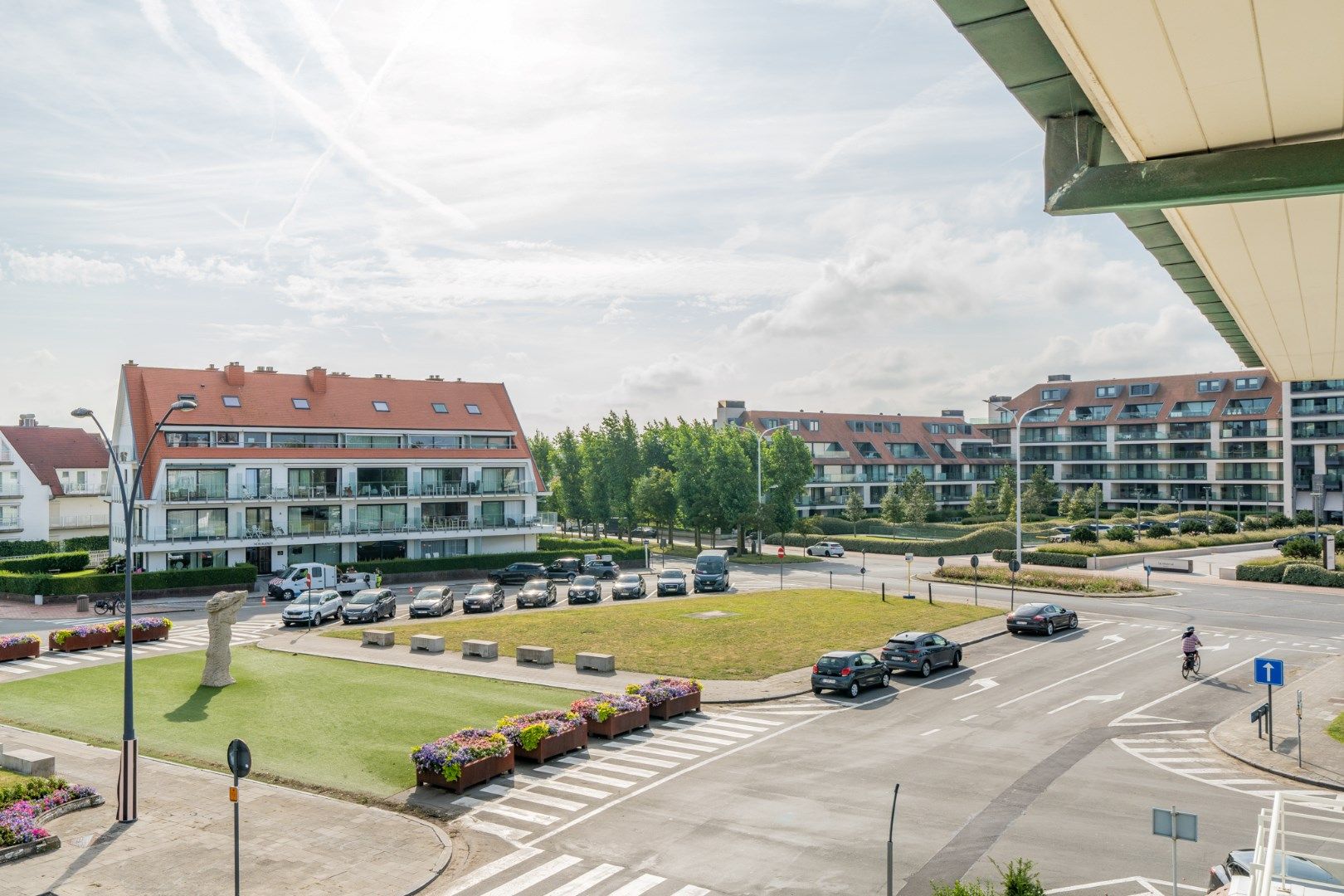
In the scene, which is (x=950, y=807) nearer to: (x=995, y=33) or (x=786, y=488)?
(x=995, y=33)

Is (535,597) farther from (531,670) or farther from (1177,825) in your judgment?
(1177,825)

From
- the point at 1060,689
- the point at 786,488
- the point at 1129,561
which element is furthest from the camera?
the point at 786,488

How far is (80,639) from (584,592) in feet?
77.5

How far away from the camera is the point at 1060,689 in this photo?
30.7 meters

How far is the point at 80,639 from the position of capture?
36.8 meters

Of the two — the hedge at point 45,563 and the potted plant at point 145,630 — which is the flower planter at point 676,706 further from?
the hedge at point 45,563

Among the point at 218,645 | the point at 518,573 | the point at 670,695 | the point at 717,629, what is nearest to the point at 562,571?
the point at 518,573

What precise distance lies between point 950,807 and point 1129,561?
175 ft

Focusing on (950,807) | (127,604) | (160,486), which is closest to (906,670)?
(950,807)

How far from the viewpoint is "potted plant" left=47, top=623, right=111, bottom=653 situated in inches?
1438

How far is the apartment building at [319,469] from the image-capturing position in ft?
192

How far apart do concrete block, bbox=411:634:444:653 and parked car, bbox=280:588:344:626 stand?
777 cm

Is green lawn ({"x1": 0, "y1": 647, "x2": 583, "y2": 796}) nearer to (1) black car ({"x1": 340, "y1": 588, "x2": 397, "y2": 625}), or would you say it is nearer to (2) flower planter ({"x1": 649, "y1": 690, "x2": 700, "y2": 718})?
(2) flower planter ({"x1": 649, "y1": 690, "x2": 700, "y2": 718})

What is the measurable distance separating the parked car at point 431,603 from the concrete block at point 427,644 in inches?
391
